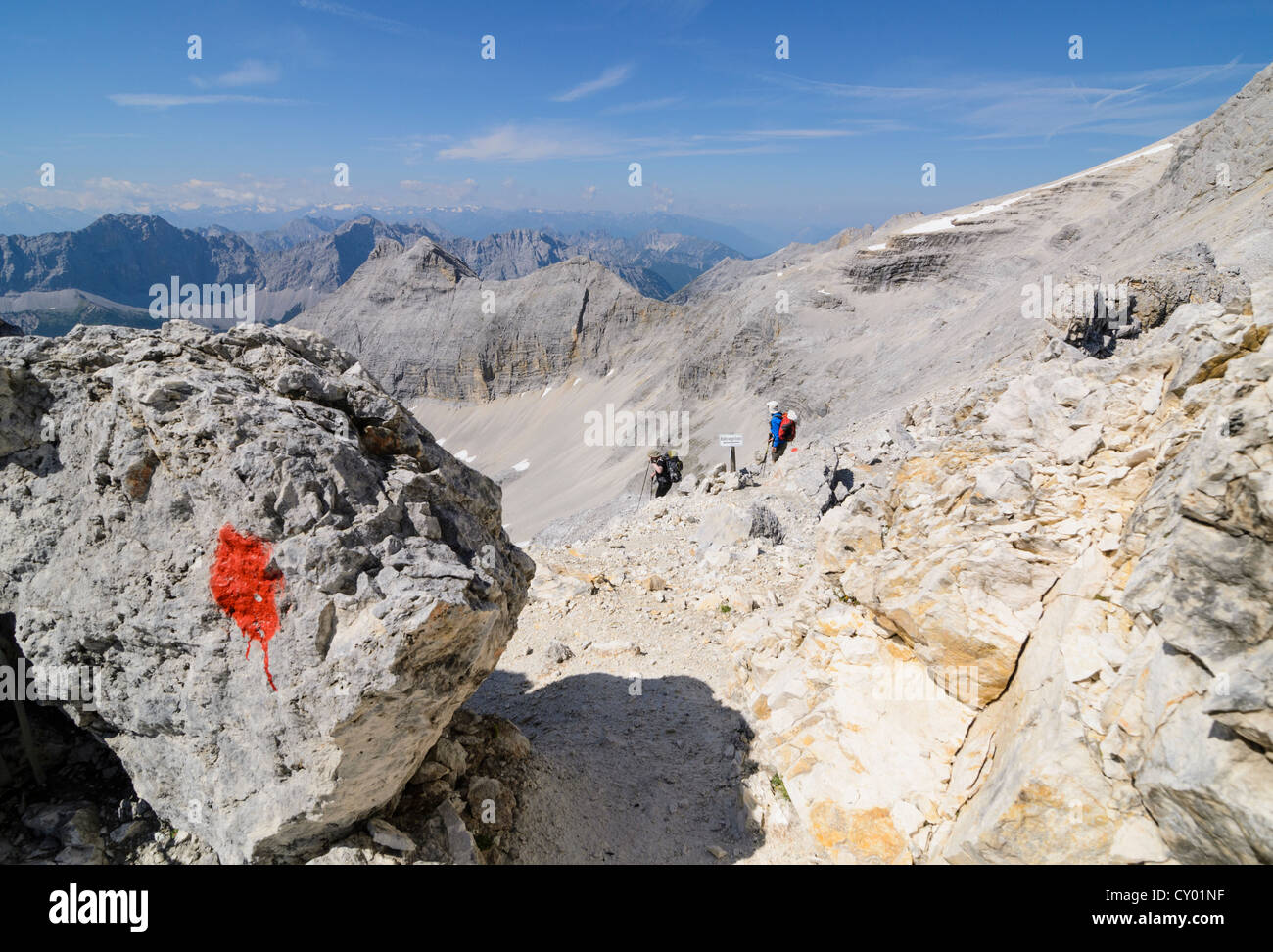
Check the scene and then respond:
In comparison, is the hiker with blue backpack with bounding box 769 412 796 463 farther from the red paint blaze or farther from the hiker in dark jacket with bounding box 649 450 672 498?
the red paint blaze

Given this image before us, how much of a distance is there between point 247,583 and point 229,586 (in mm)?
180

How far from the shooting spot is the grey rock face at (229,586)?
5.71m

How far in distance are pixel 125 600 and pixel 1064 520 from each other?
410 inches

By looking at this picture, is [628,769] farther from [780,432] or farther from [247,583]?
[780,432]

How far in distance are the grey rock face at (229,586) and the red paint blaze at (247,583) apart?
0.06ft

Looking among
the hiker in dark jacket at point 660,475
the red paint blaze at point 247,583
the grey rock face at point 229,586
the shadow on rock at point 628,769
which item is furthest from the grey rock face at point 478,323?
the red paint blaze at point 247,583

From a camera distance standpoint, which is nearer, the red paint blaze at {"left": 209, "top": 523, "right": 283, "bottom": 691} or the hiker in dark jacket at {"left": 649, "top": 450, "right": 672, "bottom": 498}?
the red paint blaze at {"left": 209, "top": 523, "right": 283, "bottom": 691}

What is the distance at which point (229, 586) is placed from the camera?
230 inches

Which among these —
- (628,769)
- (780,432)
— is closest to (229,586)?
(628,769)

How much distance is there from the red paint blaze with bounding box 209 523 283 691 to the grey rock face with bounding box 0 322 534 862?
2 centimetres

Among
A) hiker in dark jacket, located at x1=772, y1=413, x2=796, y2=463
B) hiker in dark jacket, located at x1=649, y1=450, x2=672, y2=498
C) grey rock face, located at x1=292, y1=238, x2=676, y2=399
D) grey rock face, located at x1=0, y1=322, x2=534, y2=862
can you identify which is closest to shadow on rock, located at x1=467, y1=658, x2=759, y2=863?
grey rock face, located at x1=0, y1=322, x2=534, y2=862

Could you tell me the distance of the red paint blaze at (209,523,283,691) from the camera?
5773 mm

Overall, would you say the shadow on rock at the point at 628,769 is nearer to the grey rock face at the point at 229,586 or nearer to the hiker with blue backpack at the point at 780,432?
the grey rock face at the point at 229,586
